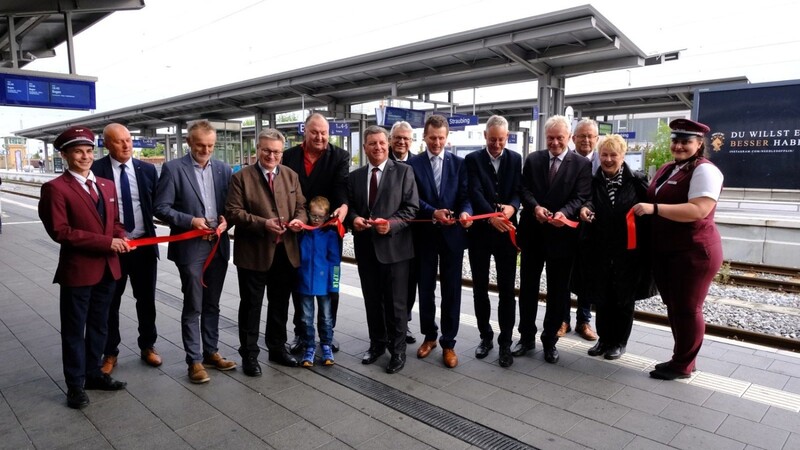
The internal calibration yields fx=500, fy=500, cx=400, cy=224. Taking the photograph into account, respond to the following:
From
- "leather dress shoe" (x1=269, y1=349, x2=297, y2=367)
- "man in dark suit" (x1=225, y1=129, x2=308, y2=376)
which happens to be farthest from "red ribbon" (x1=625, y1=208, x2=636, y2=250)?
"leather dress shoe" (x1=269, y1=349, x2=297, y2=367)

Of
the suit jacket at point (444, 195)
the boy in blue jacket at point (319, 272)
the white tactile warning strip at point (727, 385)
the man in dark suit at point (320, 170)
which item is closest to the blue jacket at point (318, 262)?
the boy in blue jacket at point (319, 272)

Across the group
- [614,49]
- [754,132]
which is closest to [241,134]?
[614,49]

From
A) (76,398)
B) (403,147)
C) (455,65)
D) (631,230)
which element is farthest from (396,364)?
(455,65)

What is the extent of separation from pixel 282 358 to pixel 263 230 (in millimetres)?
1227

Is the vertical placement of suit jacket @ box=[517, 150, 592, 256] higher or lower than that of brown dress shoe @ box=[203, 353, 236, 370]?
higher

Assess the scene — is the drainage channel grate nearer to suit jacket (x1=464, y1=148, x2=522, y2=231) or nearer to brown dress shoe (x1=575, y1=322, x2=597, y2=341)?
suit jacket (x1=464, y1=148, x2=522, y2=231)

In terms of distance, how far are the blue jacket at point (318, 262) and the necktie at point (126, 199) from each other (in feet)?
4.58

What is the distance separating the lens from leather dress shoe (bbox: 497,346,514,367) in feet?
14.6

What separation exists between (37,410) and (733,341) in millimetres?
6149

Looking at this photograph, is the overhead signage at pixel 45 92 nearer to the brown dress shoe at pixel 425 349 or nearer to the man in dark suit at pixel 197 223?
→ the man in dark suit at pixel 197 223

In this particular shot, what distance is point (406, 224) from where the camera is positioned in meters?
4.39

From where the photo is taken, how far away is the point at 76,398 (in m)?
3.63

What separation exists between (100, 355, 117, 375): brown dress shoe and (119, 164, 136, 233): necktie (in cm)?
114

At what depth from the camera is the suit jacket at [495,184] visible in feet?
15.0
